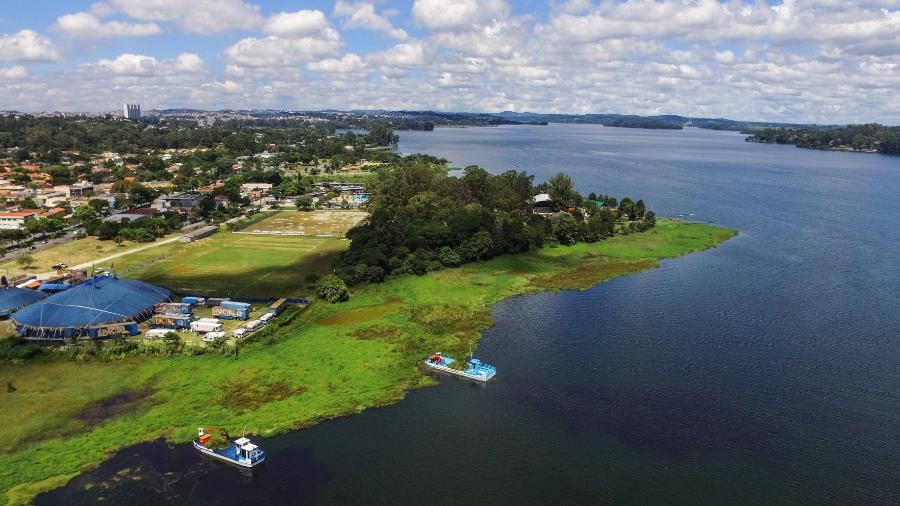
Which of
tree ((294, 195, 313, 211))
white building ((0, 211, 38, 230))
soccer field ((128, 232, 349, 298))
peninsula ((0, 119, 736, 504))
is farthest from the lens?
tree ((294, 195, 313, 211))

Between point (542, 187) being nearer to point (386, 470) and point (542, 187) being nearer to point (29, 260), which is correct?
point (29, 260)

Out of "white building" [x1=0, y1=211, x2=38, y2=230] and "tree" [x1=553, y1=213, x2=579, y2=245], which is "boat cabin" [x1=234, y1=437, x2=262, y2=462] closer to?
"tree" [x1=553, y1=213, x2=579, y2=245]

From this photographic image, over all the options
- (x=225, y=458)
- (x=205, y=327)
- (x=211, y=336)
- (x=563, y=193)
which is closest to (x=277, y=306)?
(x=205, y=327)

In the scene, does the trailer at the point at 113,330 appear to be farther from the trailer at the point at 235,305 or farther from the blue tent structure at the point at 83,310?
the trailer at the point at 235,305

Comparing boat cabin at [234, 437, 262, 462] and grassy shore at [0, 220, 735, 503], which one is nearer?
boat cabin at [234, 437, 262, 462]

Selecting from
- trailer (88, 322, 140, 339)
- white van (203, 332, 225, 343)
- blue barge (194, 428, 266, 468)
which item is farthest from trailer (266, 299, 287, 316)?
blue barge (194, 428, 266, 468)

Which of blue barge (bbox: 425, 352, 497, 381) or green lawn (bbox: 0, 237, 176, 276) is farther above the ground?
green lawn (bbox: 0, 237, 176, 276)

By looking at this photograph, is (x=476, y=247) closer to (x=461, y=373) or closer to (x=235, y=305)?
(x=235, y=305)
